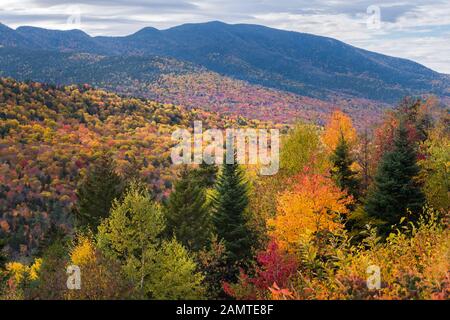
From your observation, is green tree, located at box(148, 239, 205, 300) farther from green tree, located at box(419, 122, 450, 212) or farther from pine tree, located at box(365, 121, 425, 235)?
green tree, located at box(419, 122, 450, 212)

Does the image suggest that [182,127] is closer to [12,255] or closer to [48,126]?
[48,126]

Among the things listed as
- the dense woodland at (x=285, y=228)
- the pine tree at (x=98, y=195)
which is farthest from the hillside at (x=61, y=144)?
the dense woodland at (x=285, y=228)

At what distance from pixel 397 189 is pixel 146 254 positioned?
56.2 ft

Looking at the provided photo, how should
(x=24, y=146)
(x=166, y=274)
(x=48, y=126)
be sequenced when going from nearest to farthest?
1. (x=166, y=274)
2. (x=24, y=146)
3. (x=48, y=126)

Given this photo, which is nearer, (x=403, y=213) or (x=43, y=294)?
(x=43, y=294)

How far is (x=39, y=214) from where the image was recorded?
103 meters

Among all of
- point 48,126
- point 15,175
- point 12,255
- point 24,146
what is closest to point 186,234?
point 12,255

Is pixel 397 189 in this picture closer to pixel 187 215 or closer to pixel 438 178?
pixel 438 178

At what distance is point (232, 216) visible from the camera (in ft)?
124

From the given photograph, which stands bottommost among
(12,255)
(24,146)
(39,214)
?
(12,255)

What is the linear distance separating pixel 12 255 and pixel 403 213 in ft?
278

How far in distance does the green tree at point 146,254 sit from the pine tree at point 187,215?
8834 millimetres

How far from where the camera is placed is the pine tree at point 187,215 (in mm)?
39500

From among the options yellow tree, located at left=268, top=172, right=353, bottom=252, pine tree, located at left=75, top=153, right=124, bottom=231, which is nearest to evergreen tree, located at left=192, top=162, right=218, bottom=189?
pine tree, located at left=75, top=153, right=124, bottom=231
